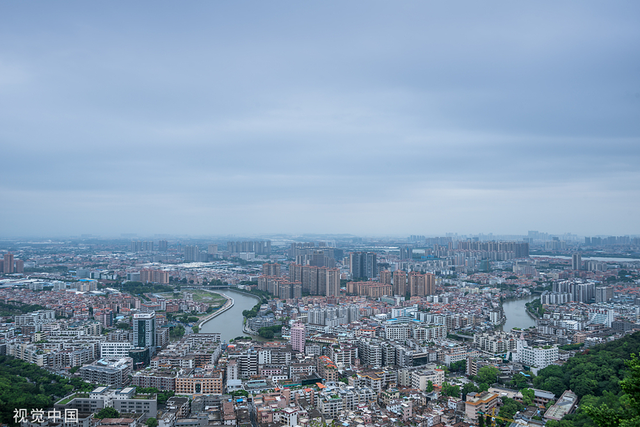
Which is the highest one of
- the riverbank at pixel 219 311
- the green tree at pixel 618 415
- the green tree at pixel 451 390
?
the green tree at pixel 618 415

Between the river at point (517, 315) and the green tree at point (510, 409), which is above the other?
the green tree at point (510, 409)

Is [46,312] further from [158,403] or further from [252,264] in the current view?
[252,264]

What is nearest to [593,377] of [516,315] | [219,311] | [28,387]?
[28,387]

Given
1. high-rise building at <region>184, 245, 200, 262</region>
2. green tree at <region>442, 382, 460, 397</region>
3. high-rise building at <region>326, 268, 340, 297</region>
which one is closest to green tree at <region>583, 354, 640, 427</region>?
green tree at <region>442, 382, 460, 397</region>

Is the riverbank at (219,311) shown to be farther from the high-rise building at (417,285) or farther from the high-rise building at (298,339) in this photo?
the high-rise building at (417,285)

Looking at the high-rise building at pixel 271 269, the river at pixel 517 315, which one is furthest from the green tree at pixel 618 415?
the high-rise building at pixel 271 269

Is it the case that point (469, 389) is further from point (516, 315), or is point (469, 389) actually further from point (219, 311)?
point (219, 311)
